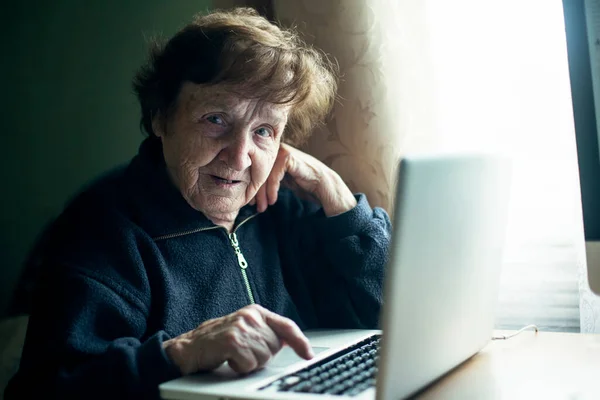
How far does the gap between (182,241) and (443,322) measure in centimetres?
61

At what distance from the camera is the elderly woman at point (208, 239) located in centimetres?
106

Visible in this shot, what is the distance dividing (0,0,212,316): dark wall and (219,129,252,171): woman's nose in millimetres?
795

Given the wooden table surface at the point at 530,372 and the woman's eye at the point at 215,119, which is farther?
the woman's eye at the point at 215,119

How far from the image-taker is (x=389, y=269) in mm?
775

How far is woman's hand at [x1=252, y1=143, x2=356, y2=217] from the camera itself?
154cm

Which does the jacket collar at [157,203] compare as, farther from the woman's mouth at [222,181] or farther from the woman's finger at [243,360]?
the woman's finger at [243,360]

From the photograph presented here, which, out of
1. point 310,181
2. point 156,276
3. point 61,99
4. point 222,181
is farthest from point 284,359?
point 61,99

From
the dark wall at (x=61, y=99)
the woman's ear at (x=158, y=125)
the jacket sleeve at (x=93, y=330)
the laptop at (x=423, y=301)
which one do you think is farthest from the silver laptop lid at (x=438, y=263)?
the dark wall at (x=61, y=99)

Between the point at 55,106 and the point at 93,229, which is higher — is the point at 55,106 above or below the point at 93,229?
above

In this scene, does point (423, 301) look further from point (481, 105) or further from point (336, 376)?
point (481, 105)

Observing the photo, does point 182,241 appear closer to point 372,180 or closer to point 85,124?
point 372,180

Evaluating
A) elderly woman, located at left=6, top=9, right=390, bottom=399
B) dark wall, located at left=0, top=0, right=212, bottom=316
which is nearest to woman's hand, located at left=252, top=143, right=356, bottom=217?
elderly woman, located at left=6, top=9, right=390, bottom=399

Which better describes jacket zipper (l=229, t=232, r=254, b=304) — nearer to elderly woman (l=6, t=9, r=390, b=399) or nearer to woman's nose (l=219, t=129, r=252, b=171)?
elderly woman (l=6, t=9, r=390, b=399)

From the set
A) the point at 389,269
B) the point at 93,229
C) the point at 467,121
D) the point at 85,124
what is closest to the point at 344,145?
the point at 467,121
